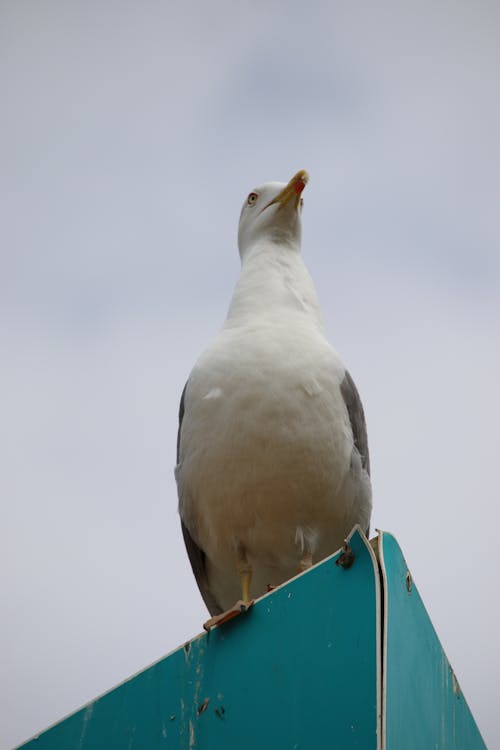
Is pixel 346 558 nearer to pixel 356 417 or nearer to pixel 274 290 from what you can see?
pixel 356 417

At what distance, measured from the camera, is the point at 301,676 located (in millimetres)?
2994

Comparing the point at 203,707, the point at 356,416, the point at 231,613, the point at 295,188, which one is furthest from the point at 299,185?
the point at 203,707

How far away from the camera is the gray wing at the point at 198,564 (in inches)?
201

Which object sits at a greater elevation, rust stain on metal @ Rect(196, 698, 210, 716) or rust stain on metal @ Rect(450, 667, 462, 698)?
rust stain on metal @ Rect(196, 698, 210, 716)

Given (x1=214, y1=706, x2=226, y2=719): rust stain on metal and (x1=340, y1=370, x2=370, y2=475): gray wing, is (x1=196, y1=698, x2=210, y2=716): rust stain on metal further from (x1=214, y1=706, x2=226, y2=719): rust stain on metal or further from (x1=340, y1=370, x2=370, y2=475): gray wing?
(x1=340, y1=370, x2=370, y2=475): gray wing

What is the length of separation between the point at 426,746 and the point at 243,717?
2.00 ft

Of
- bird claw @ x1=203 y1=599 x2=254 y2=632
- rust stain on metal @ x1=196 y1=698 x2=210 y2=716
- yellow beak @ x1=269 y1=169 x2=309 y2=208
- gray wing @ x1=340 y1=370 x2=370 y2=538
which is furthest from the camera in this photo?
yellow beak @ x1=269 y1=169 x2=309 y2=208

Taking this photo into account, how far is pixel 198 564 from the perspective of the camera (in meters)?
5.14

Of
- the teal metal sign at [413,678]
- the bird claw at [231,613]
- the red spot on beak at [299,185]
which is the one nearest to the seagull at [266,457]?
the red spot on beak at [299,185]

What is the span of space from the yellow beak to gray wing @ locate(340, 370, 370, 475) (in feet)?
4.78

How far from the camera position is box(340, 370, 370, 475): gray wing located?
4.96 metres

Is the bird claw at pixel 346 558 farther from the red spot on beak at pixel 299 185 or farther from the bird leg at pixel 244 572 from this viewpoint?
the red spot on beak at pixel 299 185

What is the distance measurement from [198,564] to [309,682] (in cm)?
223

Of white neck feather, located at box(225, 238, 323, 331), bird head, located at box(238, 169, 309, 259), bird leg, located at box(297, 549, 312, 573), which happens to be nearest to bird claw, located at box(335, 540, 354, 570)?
bird leg, located at box(297, 549, 312, 573)
